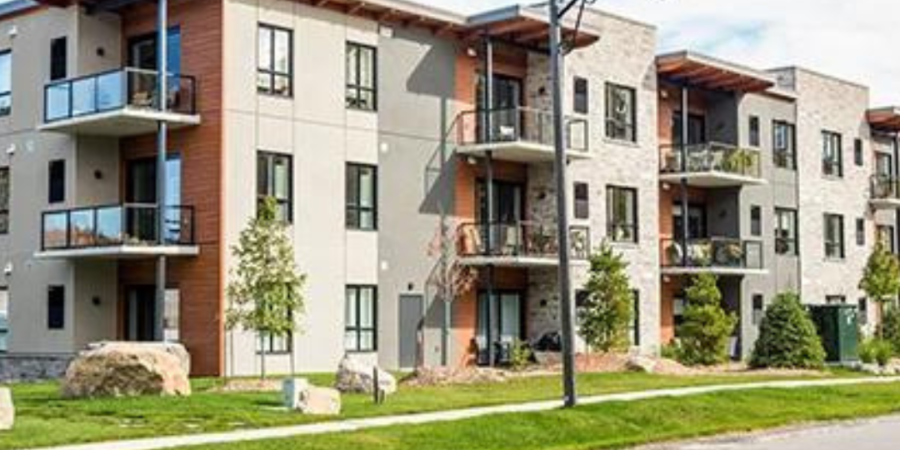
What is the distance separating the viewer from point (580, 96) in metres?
41.4

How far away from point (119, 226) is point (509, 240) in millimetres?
11564

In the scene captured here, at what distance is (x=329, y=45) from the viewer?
114 ft

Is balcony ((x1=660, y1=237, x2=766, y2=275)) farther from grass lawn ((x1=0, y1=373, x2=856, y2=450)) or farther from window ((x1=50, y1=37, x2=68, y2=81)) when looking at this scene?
window ((x1=50, y1=37, x2=68, y2=81))

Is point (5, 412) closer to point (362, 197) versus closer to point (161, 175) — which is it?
point (161, 175)

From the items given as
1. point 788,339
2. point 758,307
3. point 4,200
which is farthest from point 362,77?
point 758,307

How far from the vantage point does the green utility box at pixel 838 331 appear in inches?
1614

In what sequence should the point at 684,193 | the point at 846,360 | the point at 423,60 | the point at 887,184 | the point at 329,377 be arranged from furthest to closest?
the point at 887,184
the point at 684,193
the point at 846,360
the point at 423,60
the point at 329,377

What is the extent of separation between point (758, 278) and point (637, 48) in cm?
1063

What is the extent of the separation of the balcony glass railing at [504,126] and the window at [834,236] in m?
18.6

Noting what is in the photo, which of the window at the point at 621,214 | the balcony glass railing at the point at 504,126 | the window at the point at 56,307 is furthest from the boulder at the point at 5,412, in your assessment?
the window at the point at 621,214

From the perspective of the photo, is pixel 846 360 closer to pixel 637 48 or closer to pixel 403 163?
pixel 637 48

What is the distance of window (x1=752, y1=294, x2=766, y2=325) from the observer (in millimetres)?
48875

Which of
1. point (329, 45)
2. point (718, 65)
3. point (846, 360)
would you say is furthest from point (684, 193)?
point (329, 45)

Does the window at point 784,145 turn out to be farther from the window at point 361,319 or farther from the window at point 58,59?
the window at point 58,59
